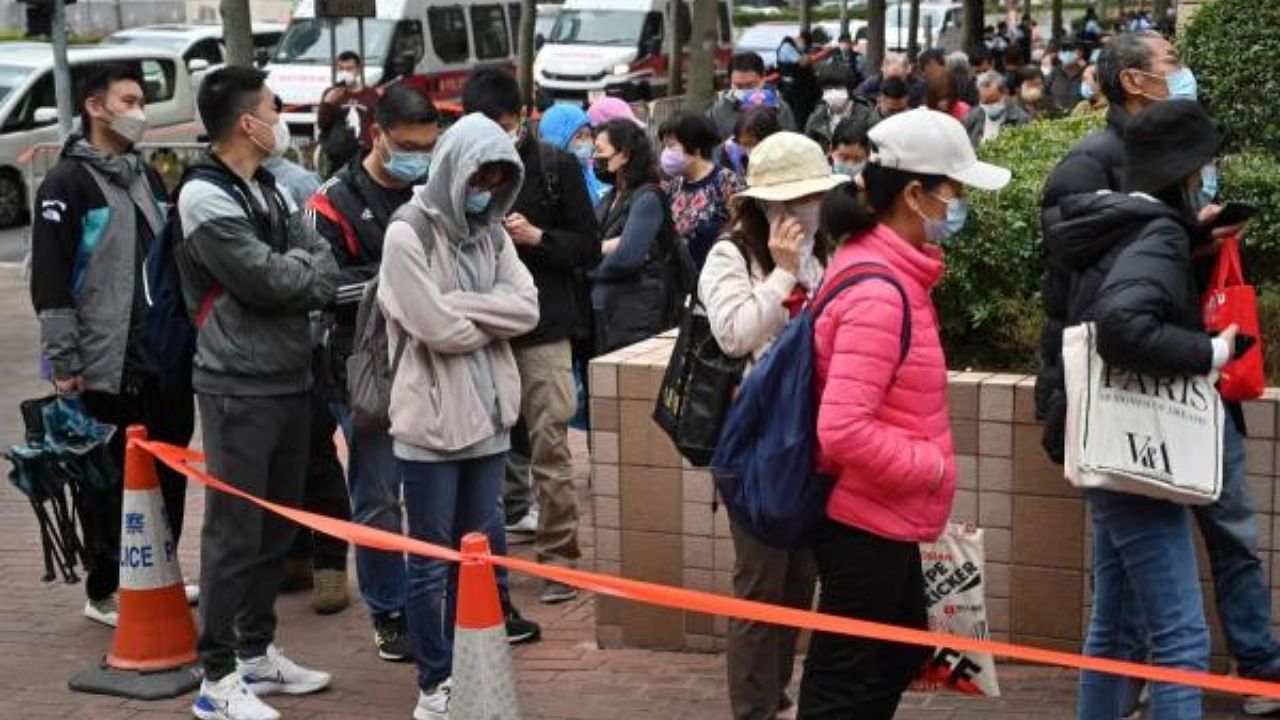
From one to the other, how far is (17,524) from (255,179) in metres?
3.31

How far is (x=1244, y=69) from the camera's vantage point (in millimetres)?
9062

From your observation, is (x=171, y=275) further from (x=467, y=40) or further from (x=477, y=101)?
(x=467, y=40)

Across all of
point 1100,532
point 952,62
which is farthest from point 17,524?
point 952,62

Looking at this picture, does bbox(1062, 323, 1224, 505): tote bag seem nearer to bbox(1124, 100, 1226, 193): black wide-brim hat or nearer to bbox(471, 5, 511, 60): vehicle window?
bbox(1124, 100, 1226, 193): black wide-brim hat

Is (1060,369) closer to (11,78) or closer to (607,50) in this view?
(11,78)

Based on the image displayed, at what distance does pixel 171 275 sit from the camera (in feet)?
21.8

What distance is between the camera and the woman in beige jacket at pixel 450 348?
5902mm

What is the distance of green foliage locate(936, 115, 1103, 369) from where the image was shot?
7141 millimetres

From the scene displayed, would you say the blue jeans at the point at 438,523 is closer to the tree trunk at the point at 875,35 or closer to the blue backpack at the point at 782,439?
the blue backpack at the point at 782,439

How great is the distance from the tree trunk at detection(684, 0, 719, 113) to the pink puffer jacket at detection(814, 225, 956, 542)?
754 inches

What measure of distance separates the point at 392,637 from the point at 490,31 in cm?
2665

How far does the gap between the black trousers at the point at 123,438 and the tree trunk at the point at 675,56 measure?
2369 centimetres

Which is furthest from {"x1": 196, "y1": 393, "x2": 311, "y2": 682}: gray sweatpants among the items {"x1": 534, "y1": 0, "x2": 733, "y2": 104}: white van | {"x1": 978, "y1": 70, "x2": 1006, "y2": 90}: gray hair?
{"x1": 534, "y1": 0, "x2": 733, "y2": 104}: white van

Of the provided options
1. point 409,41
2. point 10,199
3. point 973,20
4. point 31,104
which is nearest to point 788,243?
point 10,199
